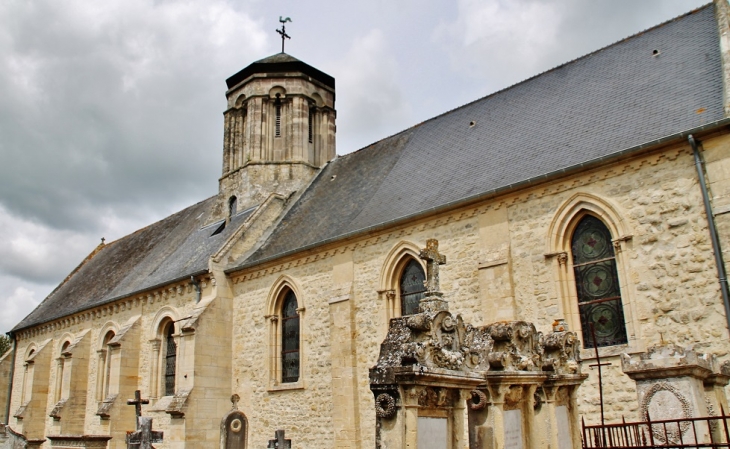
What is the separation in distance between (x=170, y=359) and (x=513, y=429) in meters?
14.8

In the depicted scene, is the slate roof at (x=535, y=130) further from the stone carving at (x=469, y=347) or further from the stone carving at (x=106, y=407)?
the stone carving at (x=106, y=407)

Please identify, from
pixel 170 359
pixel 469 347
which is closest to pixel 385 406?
pixel 469 347

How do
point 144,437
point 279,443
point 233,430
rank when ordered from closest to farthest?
point 144,437, point 279,443, point 233,430

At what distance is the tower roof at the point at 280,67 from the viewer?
73.2 feet

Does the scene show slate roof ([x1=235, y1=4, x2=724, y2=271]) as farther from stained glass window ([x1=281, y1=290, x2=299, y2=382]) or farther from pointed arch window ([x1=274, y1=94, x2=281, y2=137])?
pointed arch window ([x1=274, y1=94, x2=281, y2=137])

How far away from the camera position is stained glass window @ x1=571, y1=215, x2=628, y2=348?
34.7 ft

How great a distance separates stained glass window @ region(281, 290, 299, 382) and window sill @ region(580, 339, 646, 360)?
744cm

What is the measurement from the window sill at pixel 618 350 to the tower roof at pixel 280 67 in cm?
1517

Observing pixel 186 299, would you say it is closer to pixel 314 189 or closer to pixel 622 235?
pixel 314 189

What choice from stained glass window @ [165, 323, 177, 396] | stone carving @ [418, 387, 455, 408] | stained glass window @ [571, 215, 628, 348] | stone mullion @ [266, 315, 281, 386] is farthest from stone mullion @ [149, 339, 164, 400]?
stone carving @ [418, 387, 455, 408]

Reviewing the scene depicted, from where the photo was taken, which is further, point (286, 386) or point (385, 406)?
point (286, 386)

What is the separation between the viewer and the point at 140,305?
20188 mm

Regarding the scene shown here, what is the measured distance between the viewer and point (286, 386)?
1526 cm

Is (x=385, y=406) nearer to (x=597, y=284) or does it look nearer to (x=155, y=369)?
(x=597, y=284)
